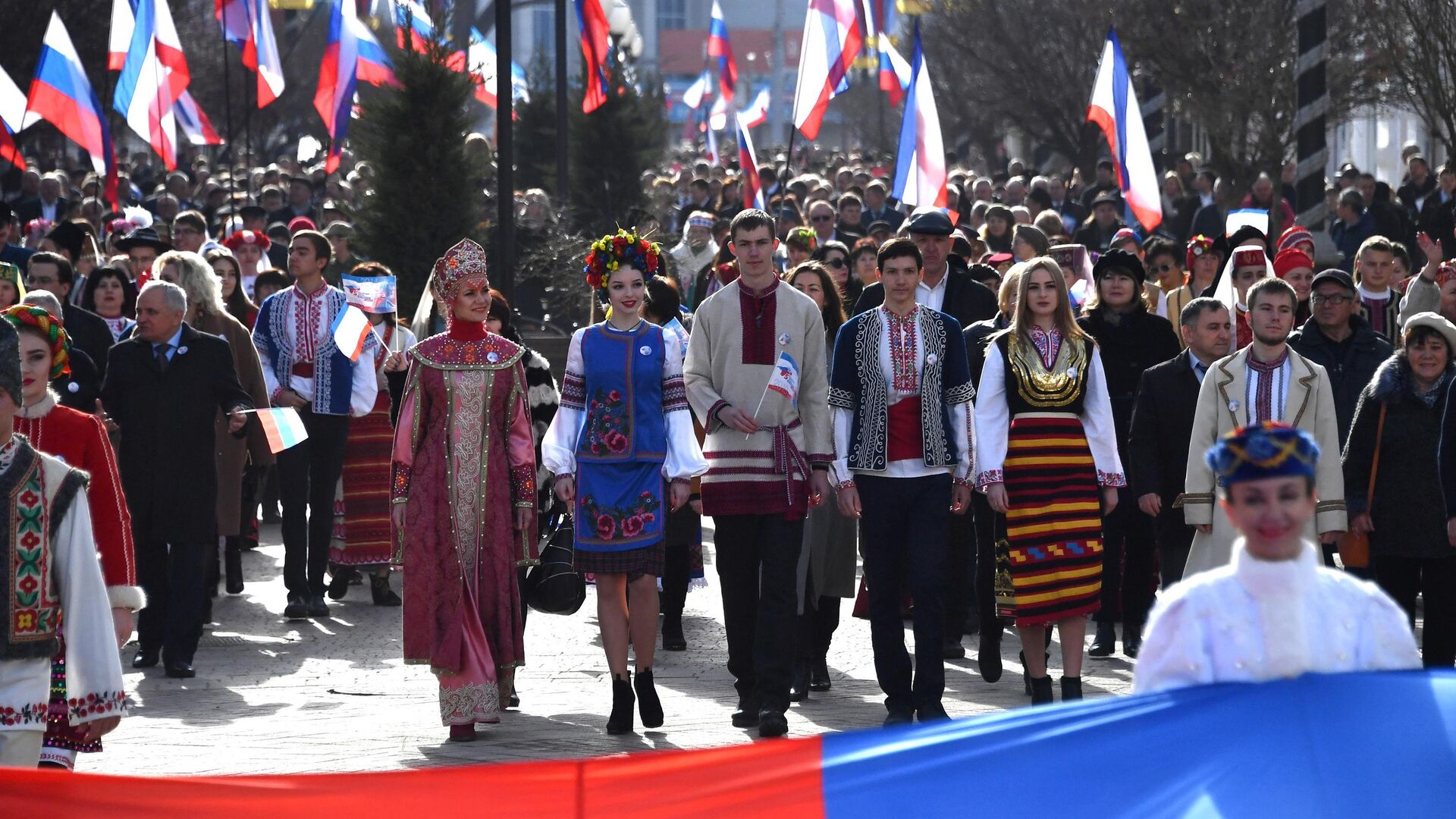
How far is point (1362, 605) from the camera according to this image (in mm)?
4391

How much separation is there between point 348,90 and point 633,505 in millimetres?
13679

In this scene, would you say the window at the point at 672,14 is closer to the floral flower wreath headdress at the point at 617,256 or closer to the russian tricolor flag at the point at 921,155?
the russian tricolor flag at the point at 921,155

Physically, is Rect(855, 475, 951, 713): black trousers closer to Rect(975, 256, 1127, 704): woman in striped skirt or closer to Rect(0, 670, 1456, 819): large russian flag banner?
Rect(975, 256, 1127, 704): woman in striped skirt

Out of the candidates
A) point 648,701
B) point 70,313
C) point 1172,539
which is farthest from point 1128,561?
point 70,313

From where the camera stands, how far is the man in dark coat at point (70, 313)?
38.0ft

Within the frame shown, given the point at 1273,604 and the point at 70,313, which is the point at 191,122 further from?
the point at 1273,604

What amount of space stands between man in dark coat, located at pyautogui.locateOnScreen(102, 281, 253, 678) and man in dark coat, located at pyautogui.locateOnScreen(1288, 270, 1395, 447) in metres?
5.05

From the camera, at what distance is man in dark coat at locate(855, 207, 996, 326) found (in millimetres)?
10289

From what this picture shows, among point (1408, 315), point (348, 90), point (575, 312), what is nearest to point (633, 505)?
point (1408, 315)

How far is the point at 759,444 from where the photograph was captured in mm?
8633

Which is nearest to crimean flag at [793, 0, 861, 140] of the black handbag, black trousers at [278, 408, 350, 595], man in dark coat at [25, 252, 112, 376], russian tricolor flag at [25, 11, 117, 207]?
russian tricolor flag at [25, 11, 117, 207]

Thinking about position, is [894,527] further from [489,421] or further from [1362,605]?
[1362,605]

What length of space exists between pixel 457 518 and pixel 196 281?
11.3 ft

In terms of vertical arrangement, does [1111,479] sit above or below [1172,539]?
above
